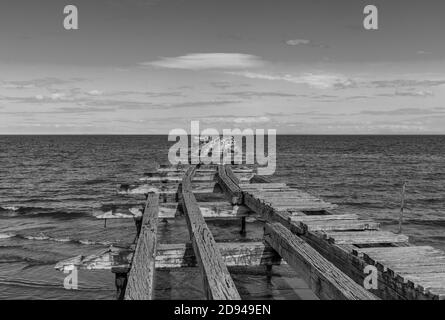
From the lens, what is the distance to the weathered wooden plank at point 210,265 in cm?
408

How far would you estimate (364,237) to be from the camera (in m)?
5.80

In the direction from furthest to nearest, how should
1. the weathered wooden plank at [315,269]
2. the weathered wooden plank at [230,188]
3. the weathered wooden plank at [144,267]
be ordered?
the weathered wooden plank at [230,188] → the weathered wooden plank at [144,267] → the weathered wooden plank at [315,269]

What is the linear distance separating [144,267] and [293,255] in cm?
180

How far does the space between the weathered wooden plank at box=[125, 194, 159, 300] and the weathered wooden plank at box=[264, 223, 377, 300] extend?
1670 millimetres

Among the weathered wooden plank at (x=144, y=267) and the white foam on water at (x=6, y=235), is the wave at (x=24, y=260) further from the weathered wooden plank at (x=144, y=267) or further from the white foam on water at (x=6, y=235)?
the weathered wooden plank at (x=144, y=267)

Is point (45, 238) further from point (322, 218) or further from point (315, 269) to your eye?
point (315, 269)

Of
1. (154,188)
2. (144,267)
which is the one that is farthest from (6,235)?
(144,267)

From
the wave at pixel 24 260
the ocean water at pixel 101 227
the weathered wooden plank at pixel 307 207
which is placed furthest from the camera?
the wave at pixel 24 260

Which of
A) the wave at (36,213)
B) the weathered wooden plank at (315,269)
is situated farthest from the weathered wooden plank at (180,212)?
the wave at (36,213)

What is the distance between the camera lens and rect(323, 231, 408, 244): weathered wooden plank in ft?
18.6

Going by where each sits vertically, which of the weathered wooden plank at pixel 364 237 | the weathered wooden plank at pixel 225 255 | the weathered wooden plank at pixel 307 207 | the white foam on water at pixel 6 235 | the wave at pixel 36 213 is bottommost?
the wave at pixel 36 213

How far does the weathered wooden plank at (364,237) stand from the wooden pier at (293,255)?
1 cm
